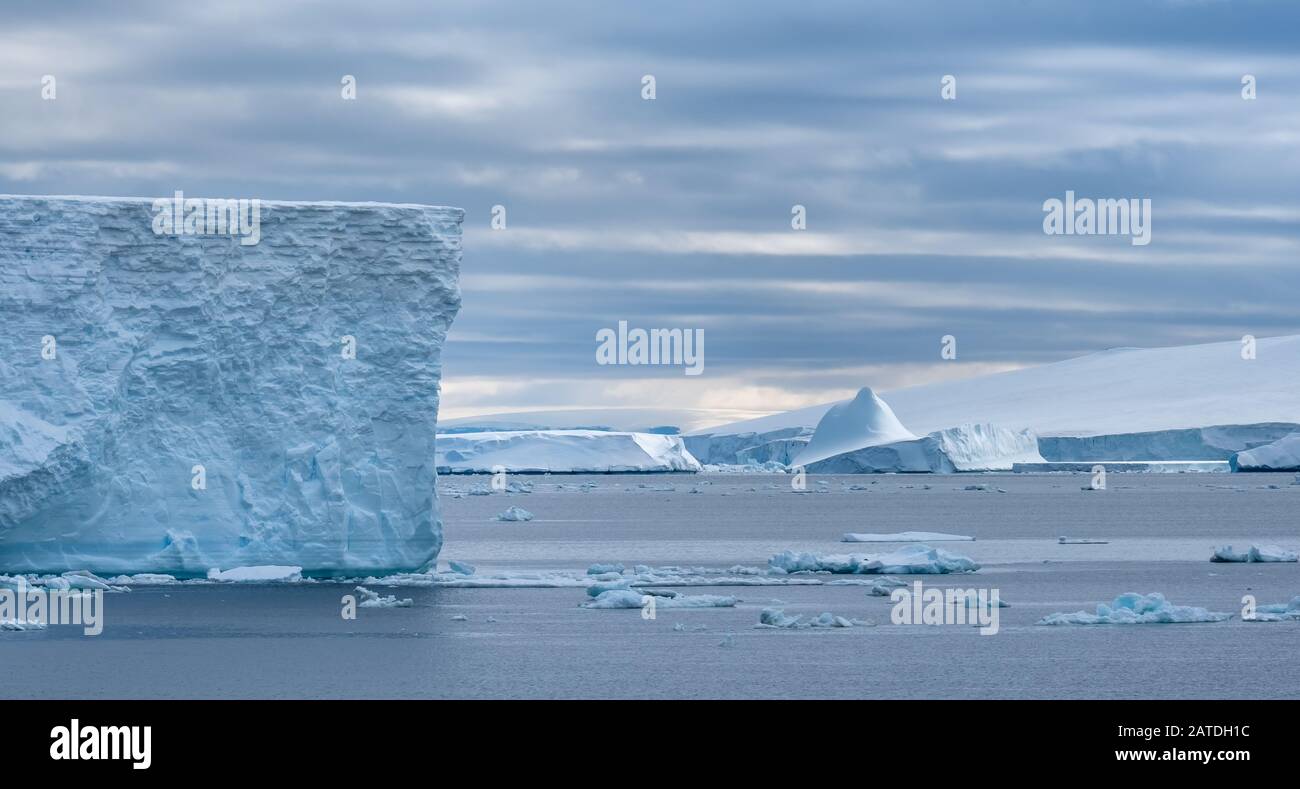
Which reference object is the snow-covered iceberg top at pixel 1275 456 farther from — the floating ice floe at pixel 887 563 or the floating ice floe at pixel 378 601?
the floating ice floe at pixel 378 601

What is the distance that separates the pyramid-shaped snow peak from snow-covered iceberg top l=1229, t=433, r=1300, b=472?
19.8 meters

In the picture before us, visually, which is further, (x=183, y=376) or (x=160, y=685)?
(x=183, y=376)

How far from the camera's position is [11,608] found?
22719 millimetres

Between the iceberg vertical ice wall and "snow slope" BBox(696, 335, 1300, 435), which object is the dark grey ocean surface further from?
"snow slope" BBox(696, 335, 1300, 435)

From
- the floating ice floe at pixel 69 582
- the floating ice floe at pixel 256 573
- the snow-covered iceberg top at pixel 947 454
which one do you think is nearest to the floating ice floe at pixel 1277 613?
the floating ice floe at pixel 256 573

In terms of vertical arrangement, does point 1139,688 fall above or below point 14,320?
below

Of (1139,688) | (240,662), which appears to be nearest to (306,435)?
Result: (240,662)

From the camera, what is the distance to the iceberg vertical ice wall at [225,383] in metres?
25.3

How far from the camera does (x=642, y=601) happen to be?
975 inches

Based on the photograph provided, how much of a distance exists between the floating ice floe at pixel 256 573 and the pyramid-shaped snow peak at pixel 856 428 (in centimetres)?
8334

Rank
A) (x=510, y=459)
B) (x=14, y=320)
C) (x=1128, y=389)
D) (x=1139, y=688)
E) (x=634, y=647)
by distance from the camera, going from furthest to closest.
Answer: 1. (x=1128, y=389)
2. (x=510, y=459)
3. (x=14, y=320)
4. (x=634, y=647)
5. (x=1139, y=688)

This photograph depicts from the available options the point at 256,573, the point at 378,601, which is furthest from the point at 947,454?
the point at 378,601

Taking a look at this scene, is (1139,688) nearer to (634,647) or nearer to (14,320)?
(634,647)
